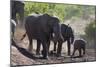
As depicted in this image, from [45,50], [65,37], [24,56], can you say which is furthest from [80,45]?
[24,56]

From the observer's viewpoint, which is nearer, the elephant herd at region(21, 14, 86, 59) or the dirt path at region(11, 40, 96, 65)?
the dirt path at region(11, 40, 96, 65)

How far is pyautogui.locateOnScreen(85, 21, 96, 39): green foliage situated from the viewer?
2.86 metres

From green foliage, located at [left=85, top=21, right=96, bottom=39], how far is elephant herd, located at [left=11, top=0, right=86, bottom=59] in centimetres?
25

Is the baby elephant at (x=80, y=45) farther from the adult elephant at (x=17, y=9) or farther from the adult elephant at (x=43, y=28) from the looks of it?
the adult elephant at (x=17, y=9)

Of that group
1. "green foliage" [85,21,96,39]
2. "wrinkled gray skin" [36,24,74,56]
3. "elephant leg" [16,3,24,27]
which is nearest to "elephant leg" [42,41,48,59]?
"wrinkled gray skin" [36,24,74,56]

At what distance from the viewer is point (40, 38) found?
257 cm

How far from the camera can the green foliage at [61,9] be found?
2521mm

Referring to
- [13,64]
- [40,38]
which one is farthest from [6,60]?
[40,38]

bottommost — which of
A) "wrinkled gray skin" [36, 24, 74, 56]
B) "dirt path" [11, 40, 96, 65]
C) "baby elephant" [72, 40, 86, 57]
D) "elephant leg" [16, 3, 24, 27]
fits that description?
"dirt path" [11, 40, 96, 65]

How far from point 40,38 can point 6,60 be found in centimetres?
49

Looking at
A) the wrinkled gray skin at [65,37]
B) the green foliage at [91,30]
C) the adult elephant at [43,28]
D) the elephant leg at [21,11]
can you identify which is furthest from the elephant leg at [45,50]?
the green foliage at [91,30]

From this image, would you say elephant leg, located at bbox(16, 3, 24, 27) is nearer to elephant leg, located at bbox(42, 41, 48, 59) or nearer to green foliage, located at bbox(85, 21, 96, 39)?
elephant leg, located at bbox(42, 41, 48, 59)

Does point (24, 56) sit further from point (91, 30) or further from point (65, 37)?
point (91, 30)

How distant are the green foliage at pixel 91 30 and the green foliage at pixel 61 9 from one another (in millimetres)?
149
